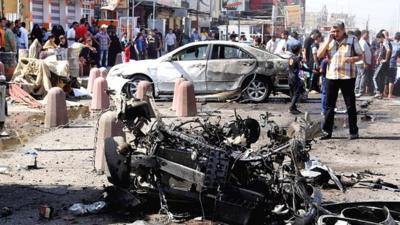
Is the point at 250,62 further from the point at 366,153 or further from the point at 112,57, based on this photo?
the point at 112,57

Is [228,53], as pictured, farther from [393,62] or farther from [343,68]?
[343,68]

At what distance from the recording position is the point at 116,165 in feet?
20.0

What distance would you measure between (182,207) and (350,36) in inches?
224

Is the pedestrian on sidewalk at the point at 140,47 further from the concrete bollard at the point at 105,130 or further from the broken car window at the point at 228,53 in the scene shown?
the concrete bollard at the point at 105,130

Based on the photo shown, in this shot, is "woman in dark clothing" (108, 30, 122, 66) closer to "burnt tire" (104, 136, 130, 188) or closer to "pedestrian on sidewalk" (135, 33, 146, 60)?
"pedestrian on sidewalk" (135, 33, 146, 60)

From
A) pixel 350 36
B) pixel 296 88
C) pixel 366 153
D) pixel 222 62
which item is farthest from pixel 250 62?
pixel 366 153

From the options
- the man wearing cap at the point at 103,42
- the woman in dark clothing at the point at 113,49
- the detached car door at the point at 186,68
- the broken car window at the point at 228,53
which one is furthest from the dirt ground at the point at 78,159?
the woman in dark clothing at the point at 113,49

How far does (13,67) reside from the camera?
18328 mm

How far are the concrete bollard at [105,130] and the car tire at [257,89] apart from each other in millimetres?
8557

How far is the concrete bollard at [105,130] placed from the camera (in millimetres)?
7746

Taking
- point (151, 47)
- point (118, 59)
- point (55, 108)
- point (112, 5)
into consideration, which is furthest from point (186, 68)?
point (112, 5)

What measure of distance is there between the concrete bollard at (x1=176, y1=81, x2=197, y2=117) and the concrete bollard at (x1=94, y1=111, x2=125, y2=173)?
215 inches

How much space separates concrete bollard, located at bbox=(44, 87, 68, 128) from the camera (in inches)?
451

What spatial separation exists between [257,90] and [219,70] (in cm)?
116
